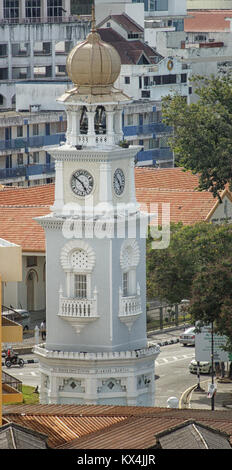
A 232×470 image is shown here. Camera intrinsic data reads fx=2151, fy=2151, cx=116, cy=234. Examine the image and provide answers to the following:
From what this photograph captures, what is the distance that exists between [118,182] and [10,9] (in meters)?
94.6

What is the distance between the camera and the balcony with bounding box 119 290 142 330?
76125 mm

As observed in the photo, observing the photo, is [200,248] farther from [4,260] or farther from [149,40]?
[149,40]

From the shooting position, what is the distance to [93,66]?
7625cm

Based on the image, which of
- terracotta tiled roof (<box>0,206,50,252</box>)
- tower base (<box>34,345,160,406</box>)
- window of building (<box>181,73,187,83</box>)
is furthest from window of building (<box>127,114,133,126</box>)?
tower base (<box>34,345,160,406</box>)

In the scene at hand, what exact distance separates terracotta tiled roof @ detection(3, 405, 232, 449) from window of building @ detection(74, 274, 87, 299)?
27.7 ft

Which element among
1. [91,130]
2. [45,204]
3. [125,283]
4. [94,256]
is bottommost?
[45,204]

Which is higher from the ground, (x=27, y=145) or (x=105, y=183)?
(x=105, y=183)

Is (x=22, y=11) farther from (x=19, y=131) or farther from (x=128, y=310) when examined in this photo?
(x=128, y=310)

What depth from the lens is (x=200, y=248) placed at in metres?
90.4

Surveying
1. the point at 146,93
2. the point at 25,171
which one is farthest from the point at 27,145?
the point at 146,93

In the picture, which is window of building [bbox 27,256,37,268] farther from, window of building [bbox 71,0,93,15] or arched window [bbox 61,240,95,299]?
window of building [bbox 71,0,93,15]

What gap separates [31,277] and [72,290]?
32552 mm

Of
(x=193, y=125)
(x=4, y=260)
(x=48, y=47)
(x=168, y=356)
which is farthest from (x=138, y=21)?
(x=4, y=260)

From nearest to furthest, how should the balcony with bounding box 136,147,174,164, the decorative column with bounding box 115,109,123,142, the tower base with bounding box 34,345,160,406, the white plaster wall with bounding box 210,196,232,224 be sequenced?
the tower base with bounding box 34,345,160,406, the decorative column with bounding box 115,109,123,142, the white plaster wall with bounding box 210,196,232,224, the balcony with bounding box 136,147,174,164
